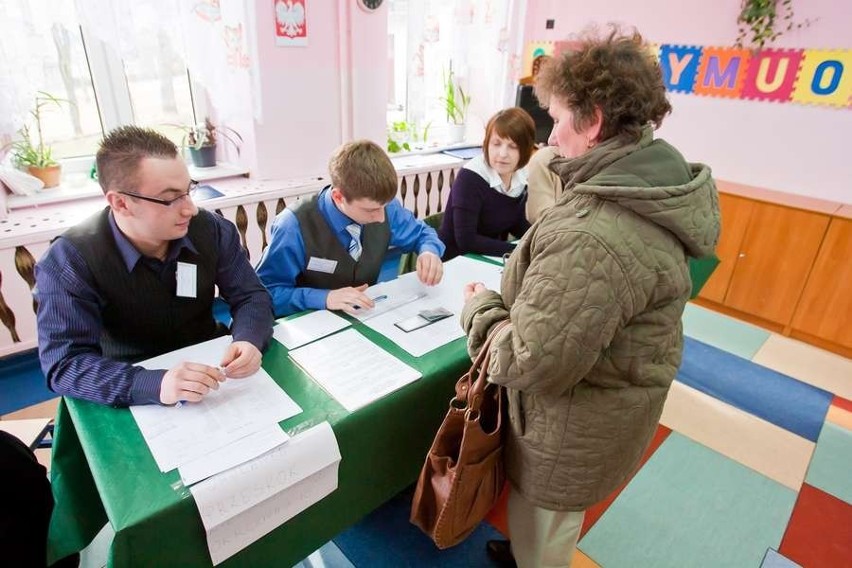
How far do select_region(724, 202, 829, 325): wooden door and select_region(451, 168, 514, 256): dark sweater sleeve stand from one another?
6.16 ft

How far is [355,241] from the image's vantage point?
1.75 metres

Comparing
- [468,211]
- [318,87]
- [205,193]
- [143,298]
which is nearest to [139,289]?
[143,298]

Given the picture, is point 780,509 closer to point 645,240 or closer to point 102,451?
point 645,240

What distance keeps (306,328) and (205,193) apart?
5.76ft

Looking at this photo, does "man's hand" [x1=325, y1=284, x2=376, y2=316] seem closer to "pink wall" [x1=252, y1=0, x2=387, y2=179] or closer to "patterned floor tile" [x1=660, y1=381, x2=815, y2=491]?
"patterned floor tile" [x1=660, y1=381, x2=815, y2=491]

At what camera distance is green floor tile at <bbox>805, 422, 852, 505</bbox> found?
6.56 feet

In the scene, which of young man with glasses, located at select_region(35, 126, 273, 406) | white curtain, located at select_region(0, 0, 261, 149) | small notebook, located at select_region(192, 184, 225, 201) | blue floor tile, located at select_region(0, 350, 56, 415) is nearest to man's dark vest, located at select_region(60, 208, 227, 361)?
young man with glasses, located at select_region(35, 126, 273, 406)

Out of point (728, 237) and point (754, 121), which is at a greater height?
point (754, 121)

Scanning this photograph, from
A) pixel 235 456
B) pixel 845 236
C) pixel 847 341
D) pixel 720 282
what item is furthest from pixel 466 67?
pixel 235 456

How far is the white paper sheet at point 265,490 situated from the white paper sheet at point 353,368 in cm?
12

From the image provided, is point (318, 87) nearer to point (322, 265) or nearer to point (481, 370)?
point (322, 265)

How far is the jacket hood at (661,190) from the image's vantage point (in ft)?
2.82

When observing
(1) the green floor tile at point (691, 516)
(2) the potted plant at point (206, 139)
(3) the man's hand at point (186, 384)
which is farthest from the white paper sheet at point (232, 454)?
(2) the potted plant at point (206, 139)

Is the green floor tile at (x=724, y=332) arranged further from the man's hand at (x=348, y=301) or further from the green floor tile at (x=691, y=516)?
the man's hand at (x=348, y=301)
